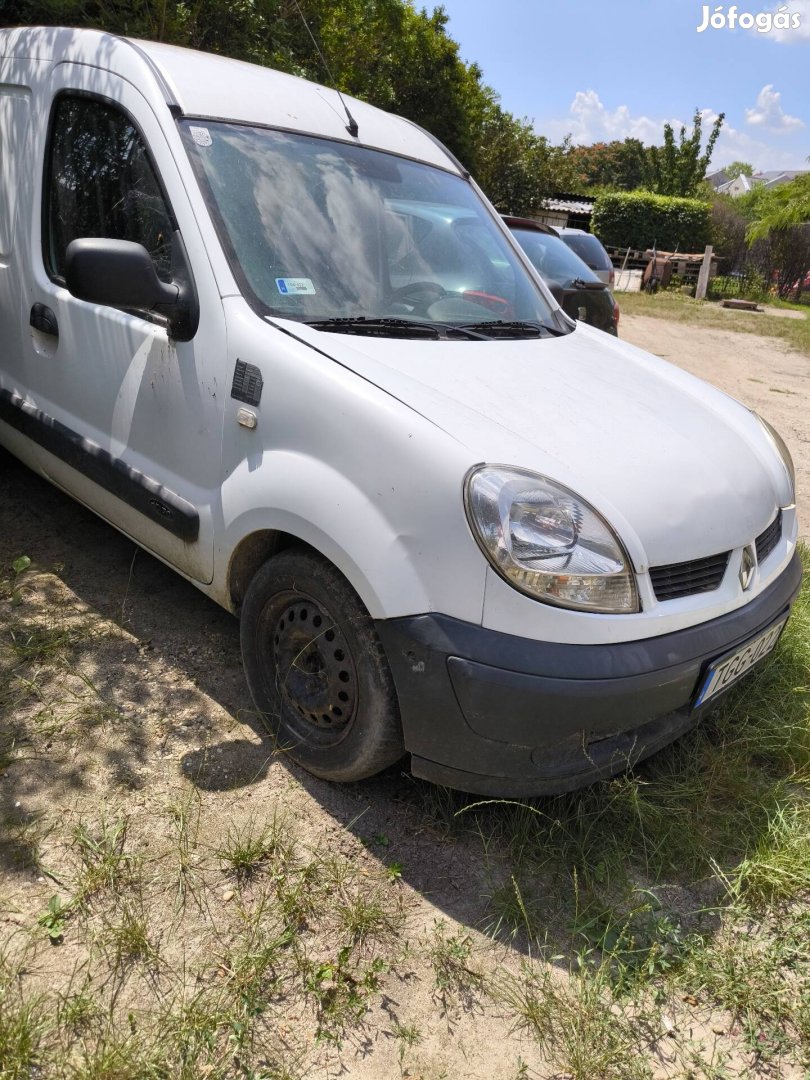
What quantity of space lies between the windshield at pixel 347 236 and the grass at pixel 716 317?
12.4 metres

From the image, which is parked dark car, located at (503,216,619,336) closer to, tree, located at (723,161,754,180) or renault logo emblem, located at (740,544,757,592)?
renault logo emblem, located at (740,544,757,592)

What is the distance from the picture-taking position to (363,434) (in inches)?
83.0

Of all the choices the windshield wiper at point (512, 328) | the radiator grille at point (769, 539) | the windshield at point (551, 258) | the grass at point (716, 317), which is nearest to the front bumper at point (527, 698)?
A: the radiator grille at point (769, 539)

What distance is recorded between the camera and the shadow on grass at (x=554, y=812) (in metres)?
2.18

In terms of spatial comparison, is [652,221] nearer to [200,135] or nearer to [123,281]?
[200,135]

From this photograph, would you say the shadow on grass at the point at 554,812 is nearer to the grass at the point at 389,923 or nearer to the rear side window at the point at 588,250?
the grass at the point at 389,923

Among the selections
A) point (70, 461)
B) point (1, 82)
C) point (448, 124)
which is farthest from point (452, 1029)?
point (448, 124)

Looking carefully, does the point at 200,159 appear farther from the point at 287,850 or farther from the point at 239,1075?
the point at 239,1075

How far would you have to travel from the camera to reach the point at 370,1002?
189cm

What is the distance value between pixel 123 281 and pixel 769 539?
207 centimetres

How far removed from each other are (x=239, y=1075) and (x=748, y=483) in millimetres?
1996

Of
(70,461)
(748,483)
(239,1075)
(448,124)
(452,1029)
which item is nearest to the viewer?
(239,1075)

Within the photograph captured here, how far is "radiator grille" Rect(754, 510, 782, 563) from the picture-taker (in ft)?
8.28

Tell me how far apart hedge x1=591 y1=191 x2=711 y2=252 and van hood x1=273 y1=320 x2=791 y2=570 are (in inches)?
1123
